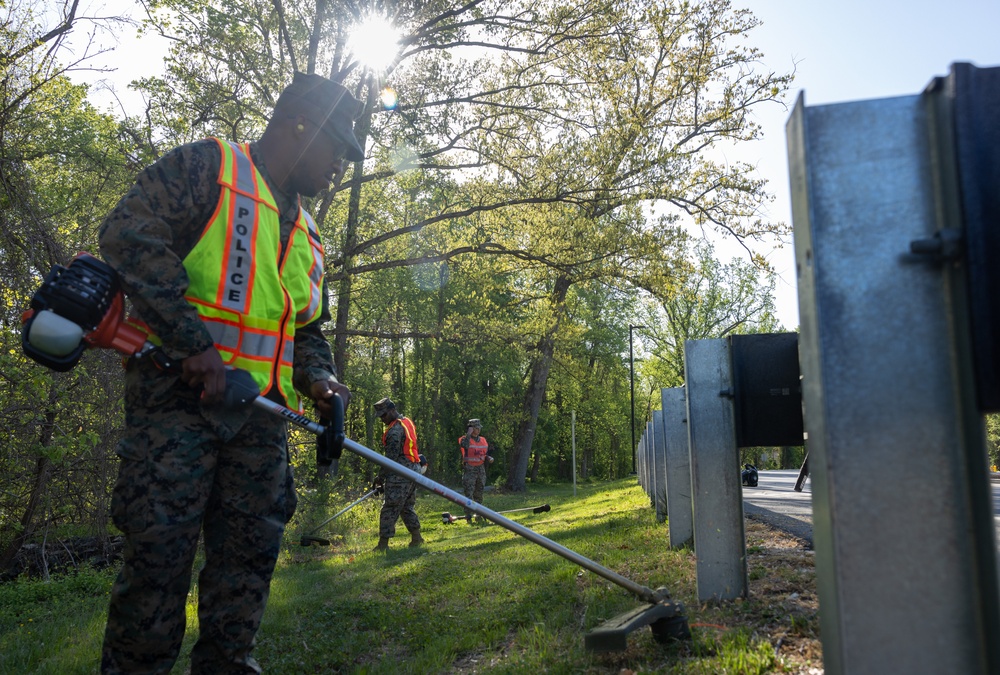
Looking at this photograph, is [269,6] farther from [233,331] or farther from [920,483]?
[920,483]

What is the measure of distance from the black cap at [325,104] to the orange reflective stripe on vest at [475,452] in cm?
1377

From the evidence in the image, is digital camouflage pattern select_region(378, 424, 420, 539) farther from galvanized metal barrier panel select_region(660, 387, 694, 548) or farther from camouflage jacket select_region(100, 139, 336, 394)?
camouflage jacket select_region(100, 139, 336, 394)

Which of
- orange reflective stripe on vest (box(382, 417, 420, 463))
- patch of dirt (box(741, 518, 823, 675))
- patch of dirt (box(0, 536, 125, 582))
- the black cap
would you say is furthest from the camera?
orange reflective stripe on vest (box(382, 417, 420, 463))

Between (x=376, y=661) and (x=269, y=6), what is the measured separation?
502 inches

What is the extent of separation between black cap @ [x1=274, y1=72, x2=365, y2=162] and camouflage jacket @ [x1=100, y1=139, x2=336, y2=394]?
43 cm

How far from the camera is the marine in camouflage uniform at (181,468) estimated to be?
250 cm

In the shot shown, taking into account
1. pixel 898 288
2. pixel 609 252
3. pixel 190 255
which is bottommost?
pixel 898 288

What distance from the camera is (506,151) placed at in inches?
589

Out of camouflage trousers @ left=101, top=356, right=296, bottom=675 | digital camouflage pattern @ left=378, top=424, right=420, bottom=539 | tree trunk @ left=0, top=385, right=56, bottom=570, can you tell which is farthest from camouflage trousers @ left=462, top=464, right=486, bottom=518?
camouflage trousers @ left=101, top=356, right=296, bottom=675

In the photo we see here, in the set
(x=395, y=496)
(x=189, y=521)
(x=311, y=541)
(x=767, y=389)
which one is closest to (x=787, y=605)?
(x=767, y=389)

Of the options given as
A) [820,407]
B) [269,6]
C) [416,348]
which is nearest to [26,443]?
[820,407]

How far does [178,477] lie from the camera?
256 cm

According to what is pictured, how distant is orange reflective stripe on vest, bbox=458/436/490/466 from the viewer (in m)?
16.8

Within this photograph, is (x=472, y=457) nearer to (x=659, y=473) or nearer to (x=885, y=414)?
(x=659, y=473)
